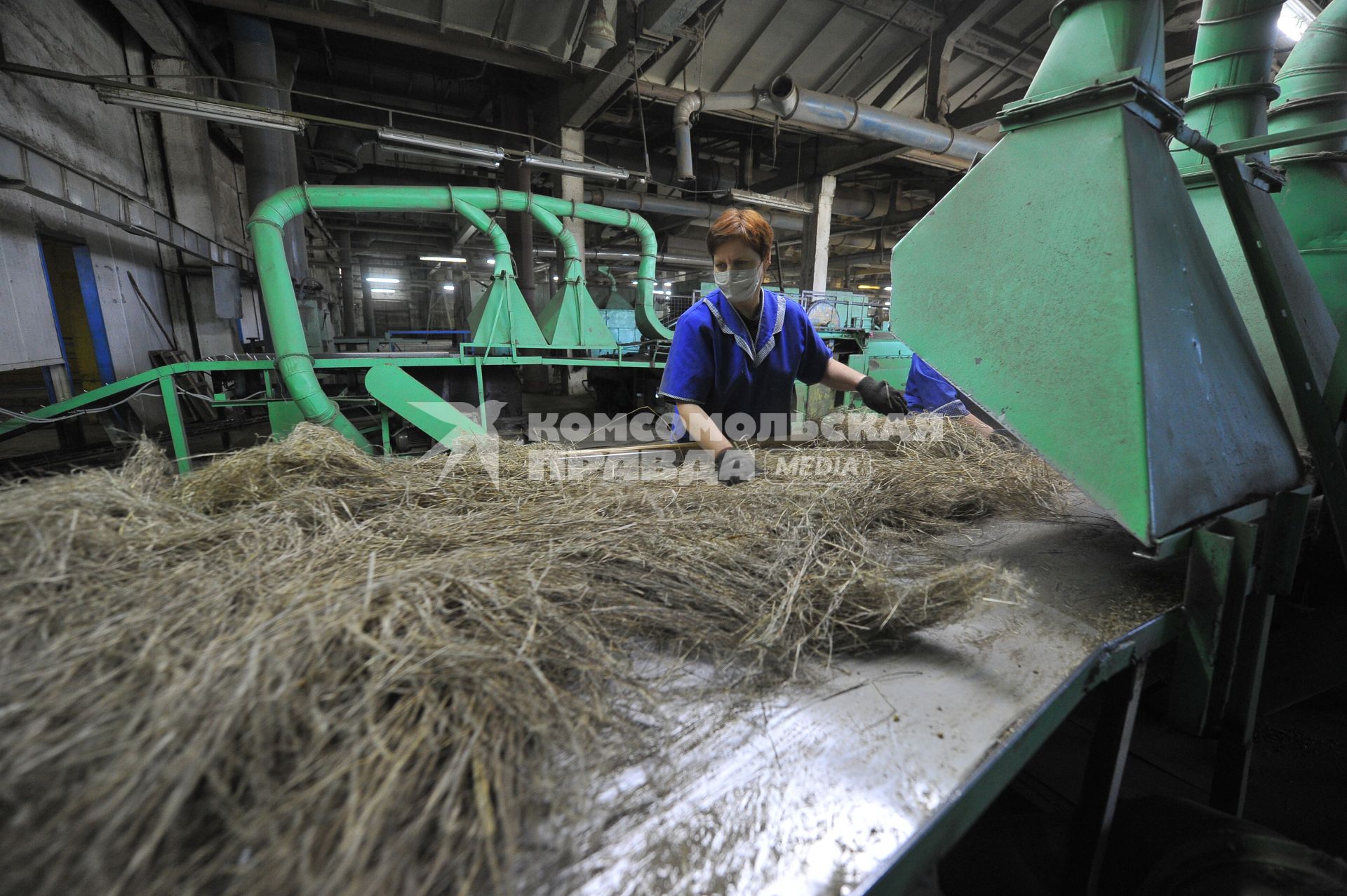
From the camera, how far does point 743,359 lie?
2344 millimetres

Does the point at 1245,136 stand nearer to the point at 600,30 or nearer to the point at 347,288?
the point at 600,30

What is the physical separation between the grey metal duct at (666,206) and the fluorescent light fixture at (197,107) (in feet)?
17.9

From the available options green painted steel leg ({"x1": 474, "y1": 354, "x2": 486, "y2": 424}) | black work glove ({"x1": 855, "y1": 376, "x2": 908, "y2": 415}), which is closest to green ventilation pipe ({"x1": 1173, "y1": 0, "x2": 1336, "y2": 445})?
black work glove ({"x1": 855, "y1": 376, "x2": 908, "y2": 415})

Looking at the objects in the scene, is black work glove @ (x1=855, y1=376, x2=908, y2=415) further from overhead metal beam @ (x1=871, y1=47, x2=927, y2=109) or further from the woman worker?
overhead metal beam @ (x1=871, y1=47, x2=927, y2=109)

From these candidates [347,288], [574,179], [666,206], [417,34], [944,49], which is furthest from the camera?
[347,288]

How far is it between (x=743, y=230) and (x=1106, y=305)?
1322 millimetres

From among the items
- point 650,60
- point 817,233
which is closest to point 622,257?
point 817,233

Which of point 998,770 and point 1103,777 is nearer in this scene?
point 998,770

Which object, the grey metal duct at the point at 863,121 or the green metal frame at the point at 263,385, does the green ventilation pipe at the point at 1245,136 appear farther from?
the grey metal duct at the point at 863,121

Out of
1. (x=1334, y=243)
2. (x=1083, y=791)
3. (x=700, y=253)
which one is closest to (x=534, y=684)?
(x=1083, y=791)

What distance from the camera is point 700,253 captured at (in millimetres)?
14820

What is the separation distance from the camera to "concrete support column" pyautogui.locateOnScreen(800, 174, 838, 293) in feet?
31.9

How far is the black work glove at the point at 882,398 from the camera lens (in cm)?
233

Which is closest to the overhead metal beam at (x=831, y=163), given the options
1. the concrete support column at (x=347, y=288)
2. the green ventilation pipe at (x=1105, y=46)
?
the green ventilation pipe at (x=1105, y=46)
